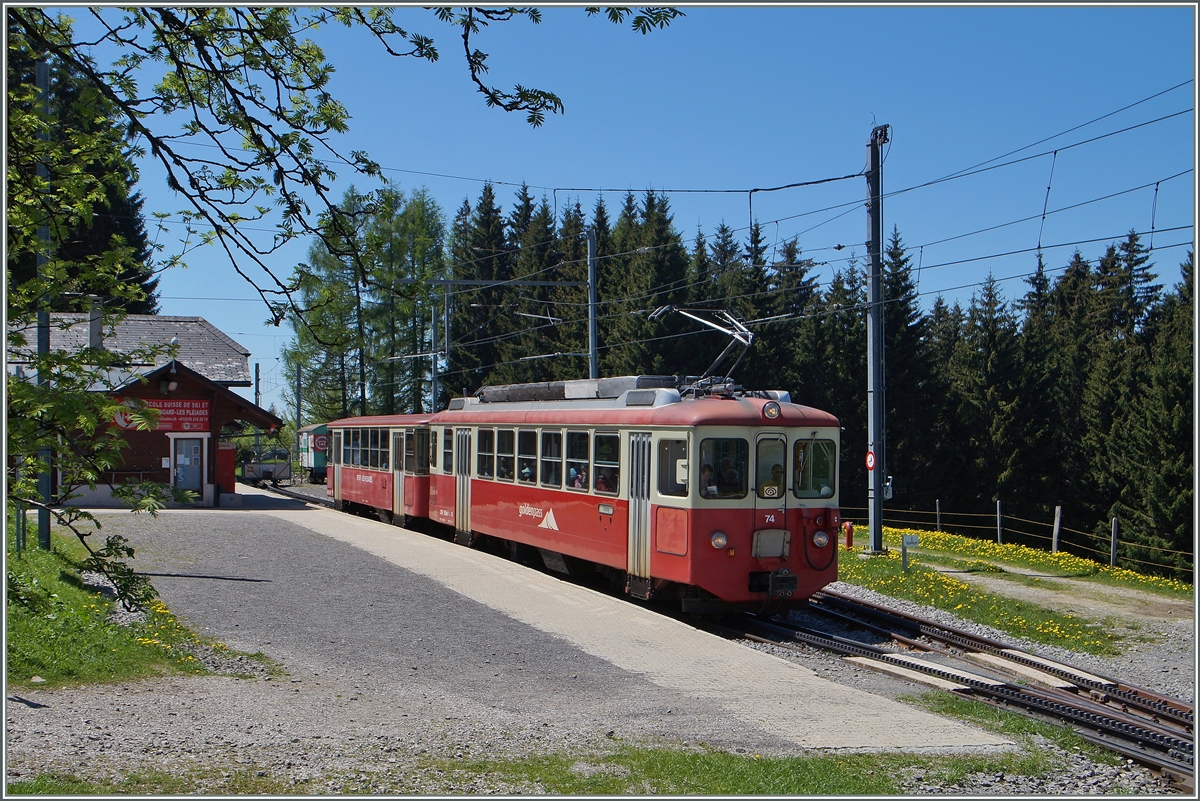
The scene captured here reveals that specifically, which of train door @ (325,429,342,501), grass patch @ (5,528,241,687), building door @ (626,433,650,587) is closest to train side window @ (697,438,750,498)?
building door @ (626,433,650,587)

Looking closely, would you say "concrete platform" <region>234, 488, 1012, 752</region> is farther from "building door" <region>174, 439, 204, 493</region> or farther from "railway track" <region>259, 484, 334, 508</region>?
"railway track" <region>259, 484, 334, 508</region>

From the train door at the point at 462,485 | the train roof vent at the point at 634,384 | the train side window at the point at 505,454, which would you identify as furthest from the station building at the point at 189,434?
the train roof vent at the point at 634,384

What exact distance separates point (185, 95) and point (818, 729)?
19.9ft

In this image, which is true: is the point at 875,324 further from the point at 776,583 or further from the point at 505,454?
the point at 776,583

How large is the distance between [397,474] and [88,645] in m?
14.6

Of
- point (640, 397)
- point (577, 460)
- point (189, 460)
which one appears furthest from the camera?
point (189, 460)

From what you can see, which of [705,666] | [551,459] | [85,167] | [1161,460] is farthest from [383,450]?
[1161,460]

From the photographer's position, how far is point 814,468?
1291 centimetres

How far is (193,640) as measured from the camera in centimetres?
1048

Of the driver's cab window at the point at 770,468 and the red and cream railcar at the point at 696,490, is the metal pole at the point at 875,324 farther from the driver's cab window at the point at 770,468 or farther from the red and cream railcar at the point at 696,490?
the driver's cab window at the point at 770,468

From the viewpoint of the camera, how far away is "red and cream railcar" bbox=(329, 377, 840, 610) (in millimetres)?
12328

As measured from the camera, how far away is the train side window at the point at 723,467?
1233cm

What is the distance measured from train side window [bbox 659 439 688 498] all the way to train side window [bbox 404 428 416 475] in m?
11.0

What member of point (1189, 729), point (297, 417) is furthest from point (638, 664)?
point (297, 417)
